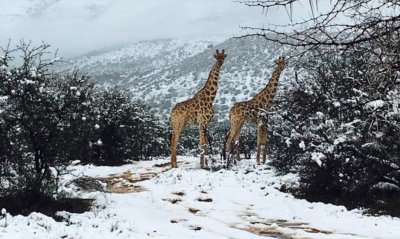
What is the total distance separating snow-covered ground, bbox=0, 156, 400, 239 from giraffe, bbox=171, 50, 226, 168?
94.3 inches

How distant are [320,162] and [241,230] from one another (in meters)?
2.98

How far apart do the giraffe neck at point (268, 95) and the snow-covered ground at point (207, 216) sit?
360cm

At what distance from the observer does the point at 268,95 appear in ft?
61.1

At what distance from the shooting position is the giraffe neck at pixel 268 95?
18.5 meters

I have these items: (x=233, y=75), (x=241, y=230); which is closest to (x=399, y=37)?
(x=241, y=230)

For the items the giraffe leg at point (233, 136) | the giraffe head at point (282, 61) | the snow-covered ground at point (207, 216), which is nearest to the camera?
the giraffe head at point (282, 61)

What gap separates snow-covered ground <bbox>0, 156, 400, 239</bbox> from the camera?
27.9 feet

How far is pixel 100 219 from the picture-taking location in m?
9.20

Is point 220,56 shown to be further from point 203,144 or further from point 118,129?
point 118,129

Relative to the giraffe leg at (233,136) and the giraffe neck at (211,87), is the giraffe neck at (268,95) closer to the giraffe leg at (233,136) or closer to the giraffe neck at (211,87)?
the giraffe leg at (233,136)

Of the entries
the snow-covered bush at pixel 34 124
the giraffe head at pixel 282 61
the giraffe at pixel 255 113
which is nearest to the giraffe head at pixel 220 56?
the giraffe at pixel 255 113

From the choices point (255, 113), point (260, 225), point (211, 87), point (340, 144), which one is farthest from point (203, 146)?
point (260, 225)

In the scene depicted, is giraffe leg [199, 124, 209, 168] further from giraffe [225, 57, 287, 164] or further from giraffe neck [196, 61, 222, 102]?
giraffe [225, 57, 287, 164]

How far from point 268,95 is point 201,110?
2.66 metres
